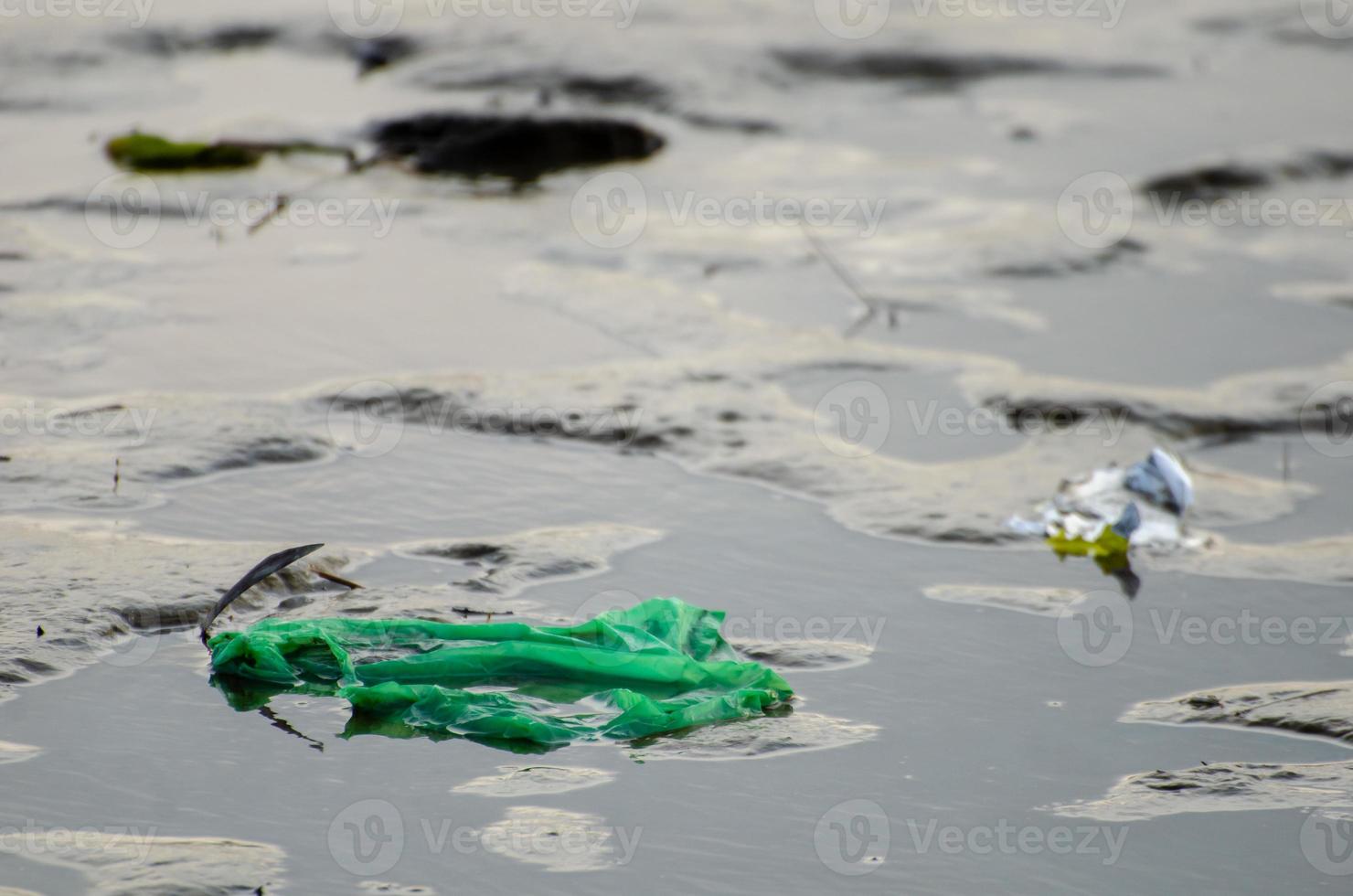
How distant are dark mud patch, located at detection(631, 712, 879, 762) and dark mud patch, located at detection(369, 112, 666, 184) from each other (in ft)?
13.3

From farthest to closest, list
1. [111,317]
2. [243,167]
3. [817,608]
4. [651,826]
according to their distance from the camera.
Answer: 1. [243,167]
2. [111,317]
3. [817,608]
4. [651,826]

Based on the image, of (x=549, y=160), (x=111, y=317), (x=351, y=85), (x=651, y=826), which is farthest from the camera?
(x=351, y=85)

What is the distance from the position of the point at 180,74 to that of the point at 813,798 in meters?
6.19

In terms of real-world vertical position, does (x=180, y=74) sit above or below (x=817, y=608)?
above

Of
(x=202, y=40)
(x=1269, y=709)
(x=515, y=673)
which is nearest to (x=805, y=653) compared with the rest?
(x=515, y=673)

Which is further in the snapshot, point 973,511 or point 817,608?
point 973,511

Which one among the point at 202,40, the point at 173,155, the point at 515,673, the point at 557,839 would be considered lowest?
the point at 557,839

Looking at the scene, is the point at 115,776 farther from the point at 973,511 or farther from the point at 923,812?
the point at 973,511

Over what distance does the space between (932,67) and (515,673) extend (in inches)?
241

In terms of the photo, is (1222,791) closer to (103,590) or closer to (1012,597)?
(1012,597)

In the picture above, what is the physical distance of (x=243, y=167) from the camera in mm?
5887

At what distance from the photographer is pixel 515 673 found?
2.44 m

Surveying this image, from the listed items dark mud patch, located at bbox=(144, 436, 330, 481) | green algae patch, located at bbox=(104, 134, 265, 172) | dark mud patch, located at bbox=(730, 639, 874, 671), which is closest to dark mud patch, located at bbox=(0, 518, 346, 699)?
dark mud patch, located at bbox=(144, 436, 330, 481)

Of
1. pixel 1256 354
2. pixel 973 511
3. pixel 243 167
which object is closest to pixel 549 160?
pixel 243 167
